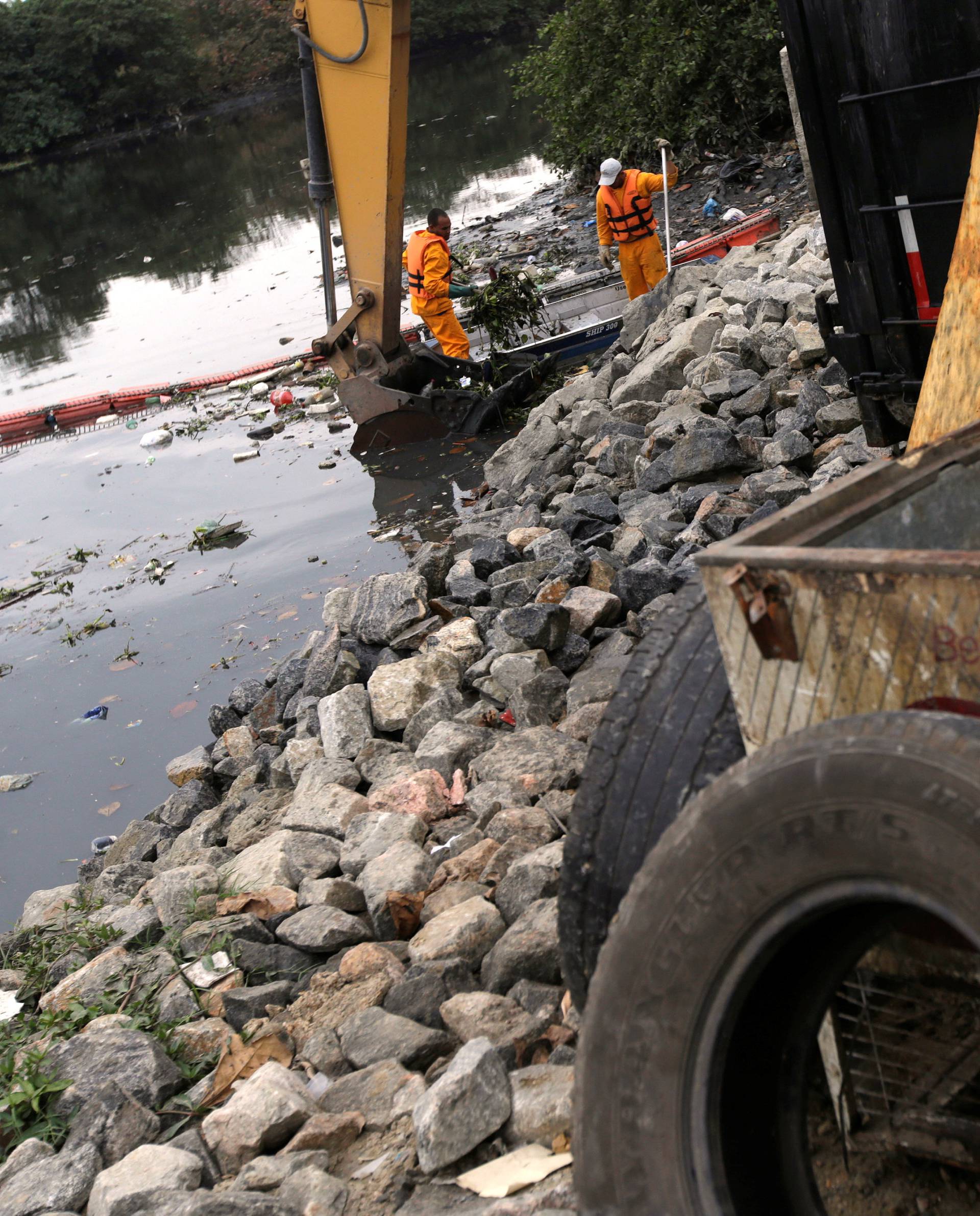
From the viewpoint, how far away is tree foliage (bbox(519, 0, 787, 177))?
51.6 ft

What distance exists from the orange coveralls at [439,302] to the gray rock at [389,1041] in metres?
7.18

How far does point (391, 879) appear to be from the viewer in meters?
3.26

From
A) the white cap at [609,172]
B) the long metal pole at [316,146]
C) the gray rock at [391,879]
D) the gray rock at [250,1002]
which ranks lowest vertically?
the gray rock at [250,1002]

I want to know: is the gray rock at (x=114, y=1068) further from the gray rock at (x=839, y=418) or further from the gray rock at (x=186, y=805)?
the gray rock at (x=839, y=418)

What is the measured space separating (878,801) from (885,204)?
2693 millimetres

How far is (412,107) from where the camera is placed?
35219mm

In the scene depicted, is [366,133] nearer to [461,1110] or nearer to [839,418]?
[839,418]

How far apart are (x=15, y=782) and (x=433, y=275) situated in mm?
5173

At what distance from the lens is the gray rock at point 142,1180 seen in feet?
7.16

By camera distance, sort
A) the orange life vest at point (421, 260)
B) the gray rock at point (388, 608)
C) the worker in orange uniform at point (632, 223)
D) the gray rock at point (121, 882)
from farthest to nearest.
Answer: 1. the worker in orange uniform at point (632, 223)
2. the orange life vest at point (421, 260)
3. the gray rock at point (388, 608)
4. the gray rock at point (121, 882)

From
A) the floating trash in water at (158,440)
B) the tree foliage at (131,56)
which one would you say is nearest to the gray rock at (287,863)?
the floating trash in water at (158,440)

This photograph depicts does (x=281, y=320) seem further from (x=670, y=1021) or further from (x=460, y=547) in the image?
(x=670, y=1021)

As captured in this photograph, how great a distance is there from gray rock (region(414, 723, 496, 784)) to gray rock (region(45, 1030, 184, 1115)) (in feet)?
4.68

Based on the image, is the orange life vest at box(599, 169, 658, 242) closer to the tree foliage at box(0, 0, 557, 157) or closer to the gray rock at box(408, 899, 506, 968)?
the gray rock at box(408, 899, 506, 968)
